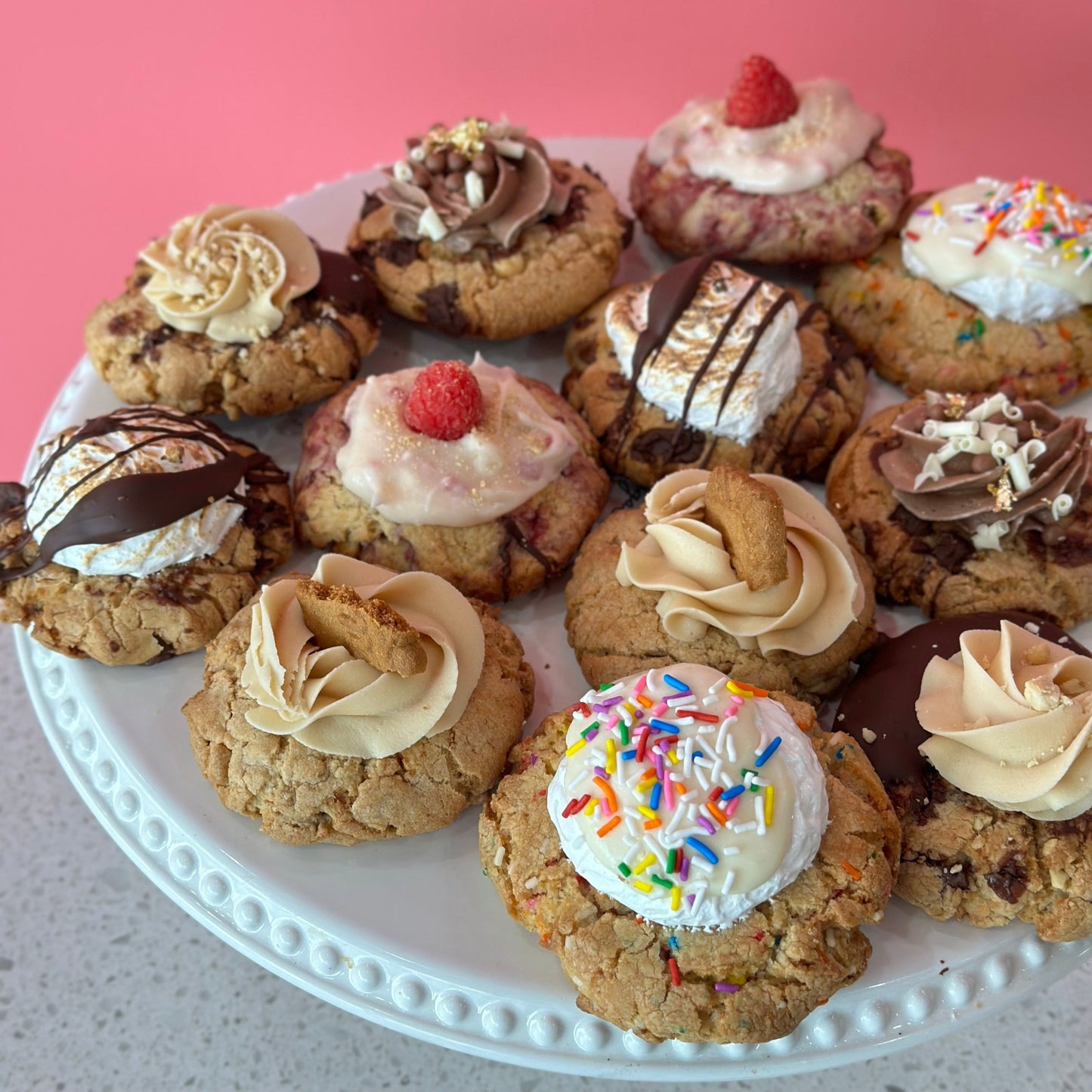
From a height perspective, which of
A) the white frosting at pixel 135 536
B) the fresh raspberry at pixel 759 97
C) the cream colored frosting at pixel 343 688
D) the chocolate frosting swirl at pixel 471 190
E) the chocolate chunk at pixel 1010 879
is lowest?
the chocolate chunk at pixel 1010 879

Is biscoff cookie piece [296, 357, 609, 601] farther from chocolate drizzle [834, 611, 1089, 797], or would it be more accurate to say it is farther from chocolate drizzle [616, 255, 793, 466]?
chocolate drizzle [834, 611, 1089, 797]

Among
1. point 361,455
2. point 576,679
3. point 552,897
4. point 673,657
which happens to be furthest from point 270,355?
point 552,897

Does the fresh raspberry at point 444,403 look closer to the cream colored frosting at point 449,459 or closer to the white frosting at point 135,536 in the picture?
the cream colored frosting at point 449,459

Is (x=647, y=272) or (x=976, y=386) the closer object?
(x=976, y=386)

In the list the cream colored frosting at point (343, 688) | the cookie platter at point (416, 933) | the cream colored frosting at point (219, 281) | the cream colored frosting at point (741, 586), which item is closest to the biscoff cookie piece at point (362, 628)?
the cream colored frosting at point (343, 688)

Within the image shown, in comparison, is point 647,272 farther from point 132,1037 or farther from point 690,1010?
point 132,1037

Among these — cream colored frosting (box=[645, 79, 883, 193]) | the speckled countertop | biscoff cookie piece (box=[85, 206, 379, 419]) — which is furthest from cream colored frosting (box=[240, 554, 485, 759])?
cream colored frosting (box=[645, 79, 883, 193])
